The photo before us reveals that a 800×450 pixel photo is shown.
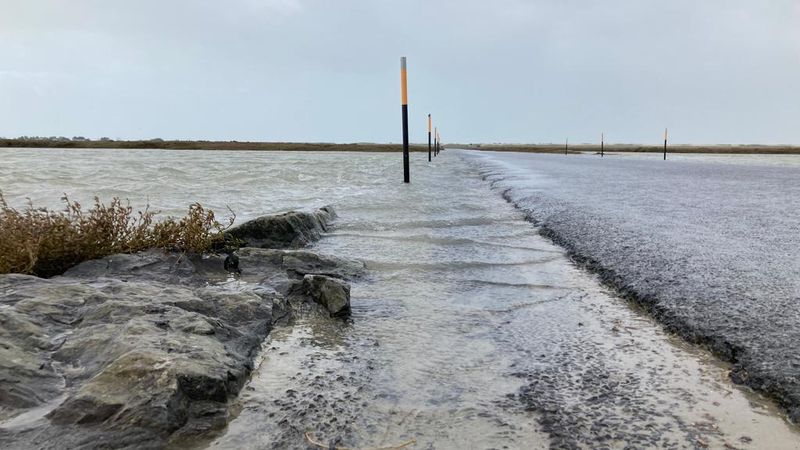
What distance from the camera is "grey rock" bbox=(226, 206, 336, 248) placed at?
644 centimetres

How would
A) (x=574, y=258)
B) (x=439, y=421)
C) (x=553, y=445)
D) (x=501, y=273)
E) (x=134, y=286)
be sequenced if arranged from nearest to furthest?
1. (x=553, y=445)
2. (x=439, y=421)
3. (x=134, y=286)
4. (x=501, y=273)
5. (x=574, y=258)

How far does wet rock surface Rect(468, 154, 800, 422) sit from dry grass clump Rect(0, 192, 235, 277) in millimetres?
3638

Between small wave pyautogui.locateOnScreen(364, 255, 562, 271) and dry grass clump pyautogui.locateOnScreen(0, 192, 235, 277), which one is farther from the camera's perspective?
small wave pyautogui.locateOnScreen(364, 255, 562, 271)

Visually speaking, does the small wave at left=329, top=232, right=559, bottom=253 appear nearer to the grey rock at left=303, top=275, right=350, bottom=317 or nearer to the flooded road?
the flooded road

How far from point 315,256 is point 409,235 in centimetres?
217

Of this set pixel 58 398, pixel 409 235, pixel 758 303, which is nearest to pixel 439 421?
pixel 58 398

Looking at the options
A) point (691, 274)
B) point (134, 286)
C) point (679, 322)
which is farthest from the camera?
point (691, 274)

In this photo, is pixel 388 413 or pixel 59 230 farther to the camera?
pixel 59 230

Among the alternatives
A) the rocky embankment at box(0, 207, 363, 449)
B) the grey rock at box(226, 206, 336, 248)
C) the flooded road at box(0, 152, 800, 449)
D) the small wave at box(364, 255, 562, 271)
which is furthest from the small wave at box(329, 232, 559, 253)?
the rocky embankment at box(0, 207, 363, 449)

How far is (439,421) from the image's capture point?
2236 millimetres

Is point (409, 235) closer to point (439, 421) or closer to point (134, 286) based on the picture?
point (134, 286)

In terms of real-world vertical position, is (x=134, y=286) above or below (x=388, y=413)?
above

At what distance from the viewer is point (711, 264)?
14.6 ft

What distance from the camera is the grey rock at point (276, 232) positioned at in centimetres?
644
